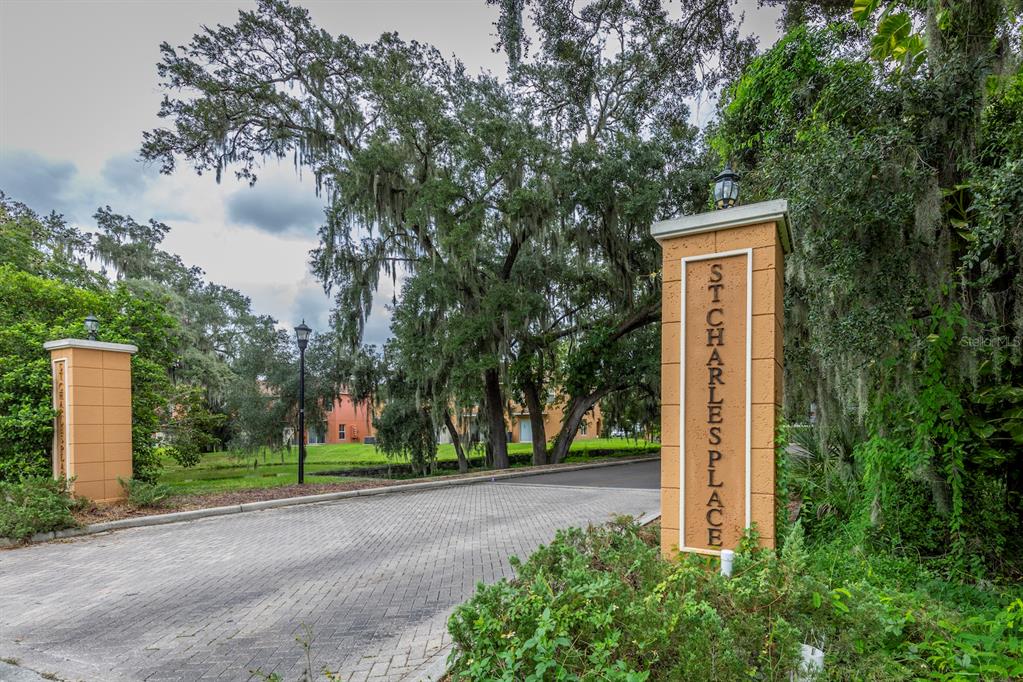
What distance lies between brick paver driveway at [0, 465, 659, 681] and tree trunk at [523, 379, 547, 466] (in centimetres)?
1083

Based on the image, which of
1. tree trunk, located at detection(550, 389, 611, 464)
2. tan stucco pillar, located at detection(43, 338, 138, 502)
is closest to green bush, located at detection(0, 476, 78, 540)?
tan stucco pillar, located at detection(43, 338, 138, 502)

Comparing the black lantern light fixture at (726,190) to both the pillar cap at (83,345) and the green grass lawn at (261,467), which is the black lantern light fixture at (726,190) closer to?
the pillar cap at (83,345)

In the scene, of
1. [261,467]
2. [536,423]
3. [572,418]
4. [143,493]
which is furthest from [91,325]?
[261,467]

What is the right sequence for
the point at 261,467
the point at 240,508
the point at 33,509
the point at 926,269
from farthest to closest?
the point at 261,467, the point at 240,508, the point at 33,509, the point at 926,269

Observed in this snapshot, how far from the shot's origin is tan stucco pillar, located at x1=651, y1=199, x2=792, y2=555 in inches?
137

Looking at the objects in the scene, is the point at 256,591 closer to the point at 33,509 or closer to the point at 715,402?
the point at 715,402

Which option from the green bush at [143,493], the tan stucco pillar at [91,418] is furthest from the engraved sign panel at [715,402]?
the tan stucco pillar at [91,418]

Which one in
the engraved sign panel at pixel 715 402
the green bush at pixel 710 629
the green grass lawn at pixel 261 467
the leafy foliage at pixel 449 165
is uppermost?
the leafy foliage at pixel 449 165

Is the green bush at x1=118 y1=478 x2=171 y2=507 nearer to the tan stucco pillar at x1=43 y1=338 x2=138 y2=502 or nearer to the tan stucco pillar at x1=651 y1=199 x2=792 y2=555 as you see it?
the tan stucco pillar at x1=43 y1=338 x2=138 y2=502

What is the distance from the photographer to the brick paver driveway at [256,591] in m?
3.38

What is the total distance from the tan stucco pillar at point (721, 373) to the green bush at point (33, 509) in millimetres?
7793

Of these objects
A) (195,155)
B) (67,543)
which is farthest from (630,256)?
(67,543)

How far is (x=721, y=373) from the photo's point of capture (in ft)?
11.9

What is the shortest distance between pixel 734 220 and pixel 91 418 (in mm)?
9829
